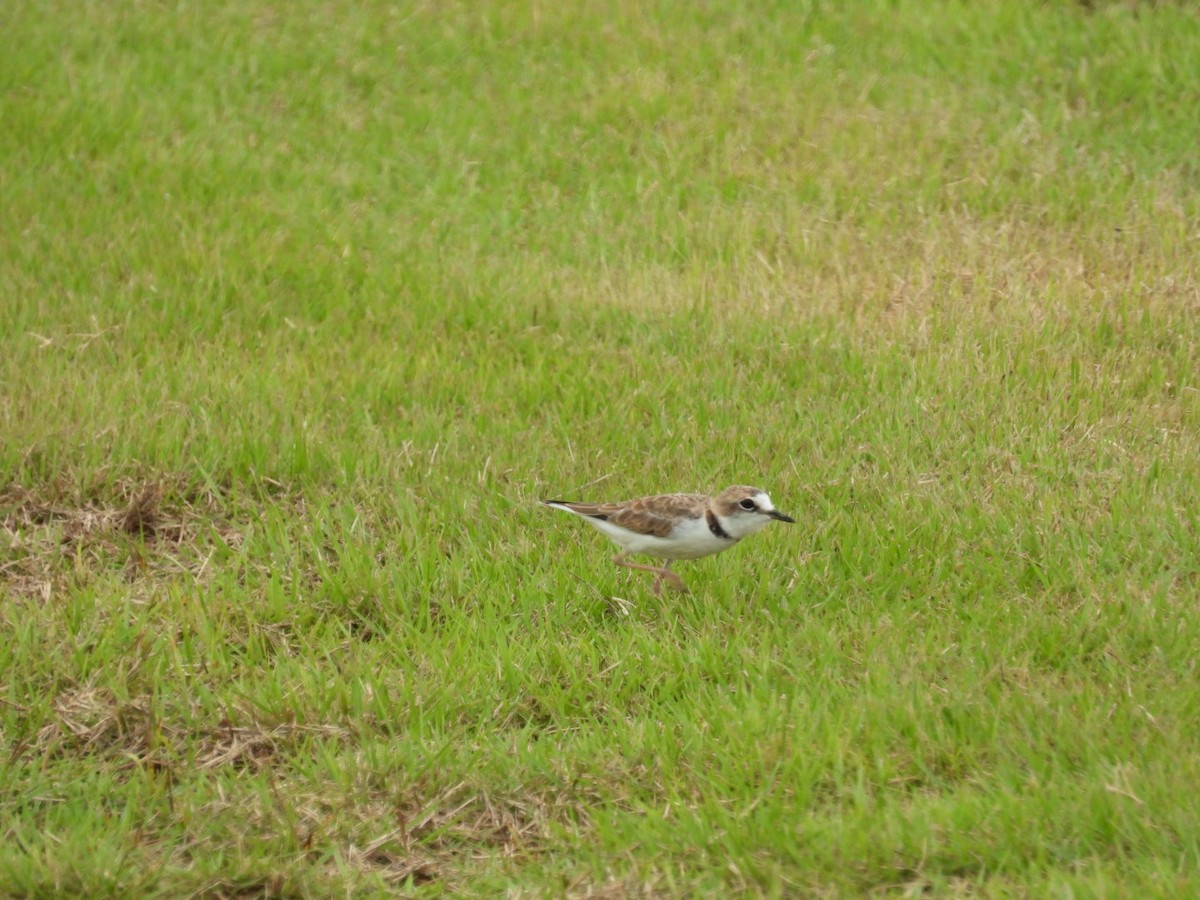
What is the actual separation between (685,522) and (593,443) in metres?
1.66

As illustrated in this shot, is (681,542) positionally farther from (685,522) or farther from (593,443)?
(593,443)

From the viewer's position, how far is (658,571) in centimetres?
684

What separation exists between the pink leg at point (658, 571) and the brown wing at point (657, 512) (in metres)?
0.21

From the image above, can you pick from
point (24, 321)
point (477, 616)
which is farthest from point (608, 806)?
point (24, 321)

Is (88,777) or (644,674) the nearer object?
(88,777)

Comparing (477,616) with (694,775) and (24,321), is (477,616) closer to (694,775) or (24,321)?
(694,775)

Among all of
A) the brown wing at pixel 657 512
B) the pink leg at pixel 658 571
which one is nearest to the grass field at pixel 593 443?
the pink leg at pixel 658 571

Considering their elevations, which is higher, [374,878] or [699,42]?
[699,42]

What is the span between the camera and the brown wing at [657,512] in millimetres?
6723

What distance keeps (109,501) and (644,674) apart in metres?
3.33

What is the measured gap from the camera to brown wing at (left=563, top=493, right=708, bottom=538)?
6723 mm

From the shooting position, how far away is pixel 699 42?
13.2 meters

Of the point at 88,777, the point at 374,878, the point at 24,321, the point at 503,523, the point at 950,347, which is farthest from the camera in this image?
the point at 24,321

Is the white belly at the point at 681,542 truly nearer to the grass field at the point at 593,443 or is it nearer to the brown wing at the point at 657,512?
the brown wing at the point at 657,512
